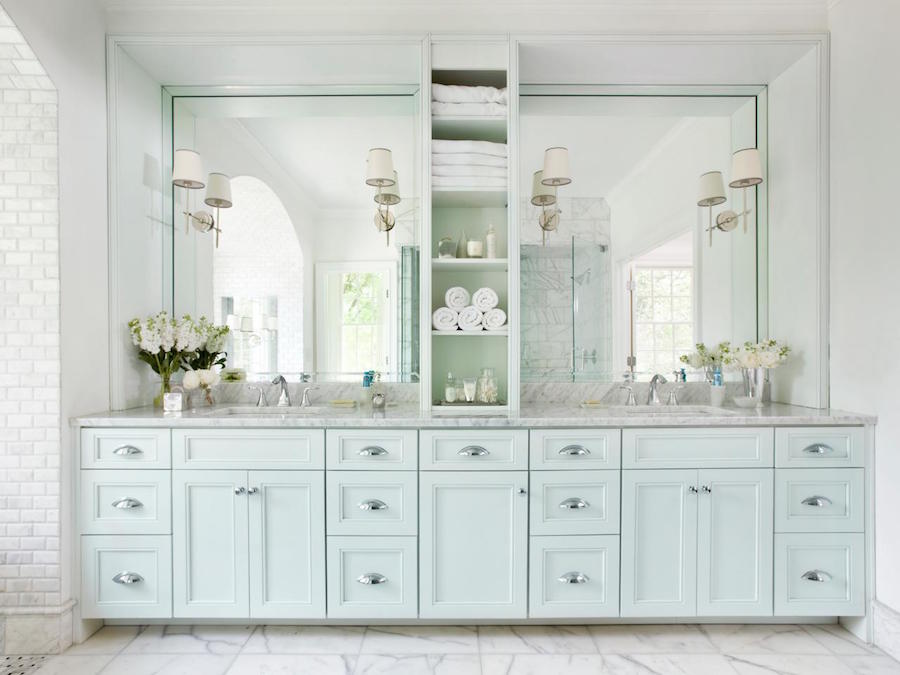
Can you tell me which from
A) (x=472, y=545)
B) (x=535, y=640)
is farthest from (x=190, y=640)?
(x=535, y=640)

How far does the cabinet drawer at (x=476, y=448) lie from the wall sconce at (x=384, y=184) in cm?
115

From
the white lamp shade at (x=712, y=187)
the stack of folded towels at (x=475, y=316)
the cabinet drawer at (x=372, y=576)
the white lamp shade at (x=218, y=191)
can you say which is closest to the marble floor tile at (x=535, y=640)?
the cabinet drawer at (x=372, y=576)

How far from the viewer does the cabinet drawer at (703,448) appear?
7.05ft

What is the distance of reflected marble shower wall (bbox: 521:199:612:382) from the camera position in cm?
275

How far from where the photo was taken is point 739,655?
205cm

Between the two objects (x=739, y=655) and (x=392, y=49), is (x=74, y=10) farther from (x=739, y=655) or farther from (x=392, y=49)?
(x=739, y=655)

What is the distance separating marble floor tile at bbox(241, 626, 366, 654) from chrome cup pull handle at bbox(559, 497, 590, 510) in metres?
1.01

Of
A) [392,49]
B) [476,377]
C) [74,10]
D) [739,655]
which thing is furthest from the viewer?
[476,377]

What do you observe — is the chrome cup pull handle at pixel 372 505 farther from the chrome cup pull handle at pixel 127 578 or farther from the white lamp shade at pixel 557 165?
the white lamp shade at pixel 557 165

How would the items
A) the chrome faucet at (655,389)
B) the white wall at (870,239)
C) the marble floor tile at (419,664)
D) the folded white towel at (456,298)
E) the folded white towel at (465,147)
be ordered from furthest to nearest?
the chrome faucet at (655,389) → the folded white towel at (456,298) → the folded white towel at (465,147) → the white wall at (870,239) → the marble floor tile at (419,664)

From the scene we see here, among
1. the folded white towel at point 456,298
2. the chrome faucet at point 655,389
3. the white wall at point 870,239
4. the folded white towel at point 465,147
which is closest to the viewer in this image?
the white wall at point 870,239

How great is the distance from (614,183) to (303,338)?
1868 mm

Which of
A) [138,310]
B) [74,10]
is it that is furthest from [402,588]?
[74,10]

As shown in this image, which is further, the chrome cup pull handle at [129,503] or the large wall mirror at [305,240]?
the large wall mirror at [305,240]
